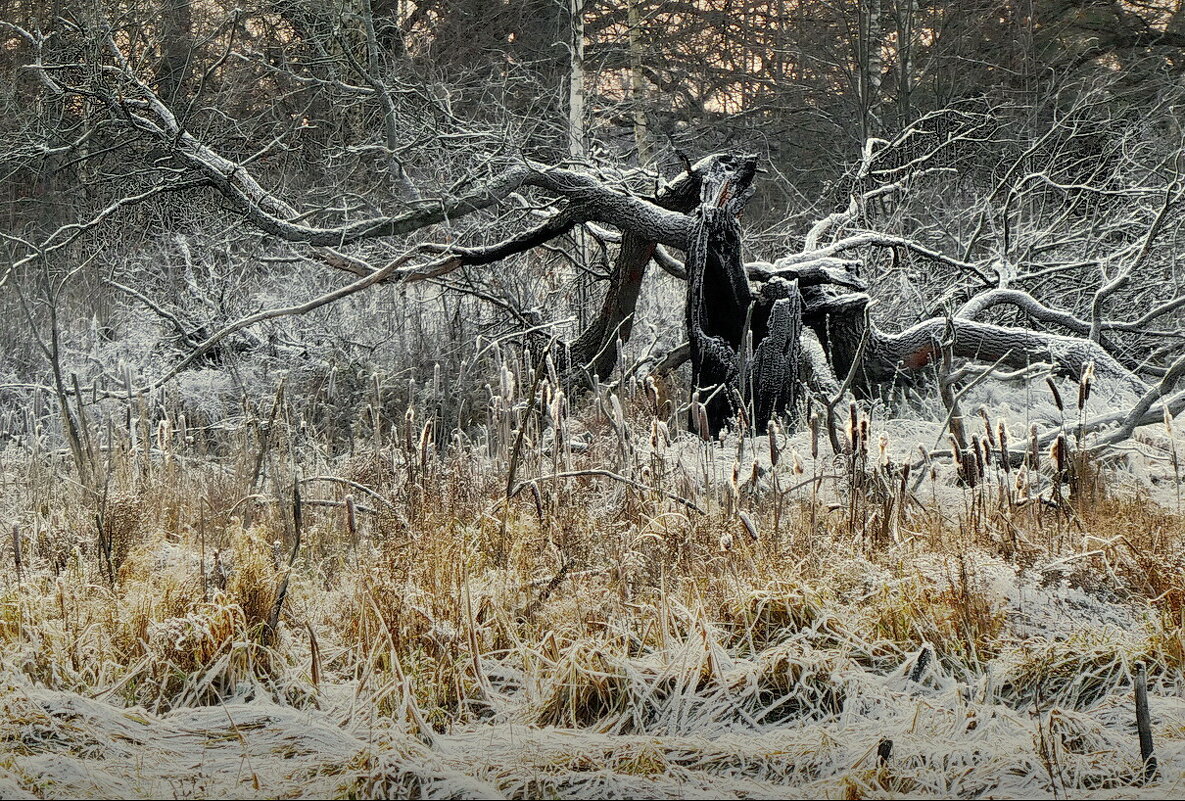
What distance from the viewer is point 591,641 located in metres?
2.64

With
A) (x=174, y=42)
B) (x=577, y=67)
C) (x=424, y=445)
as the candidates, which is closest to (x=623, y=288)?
(x=424, y=445)

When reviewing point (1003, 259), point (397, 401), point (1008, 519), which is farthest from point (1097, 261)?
point (397, 401)

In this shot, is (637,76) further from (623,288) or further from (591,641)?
(591,641)

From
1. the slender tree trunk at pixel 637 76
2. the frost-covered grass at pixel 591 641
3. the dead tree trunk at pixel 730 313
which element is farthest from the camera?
the slender tree trunk at pixel 637 76

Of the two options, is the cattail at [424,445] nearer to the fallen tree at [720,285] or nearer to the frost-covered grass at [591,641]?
the frost-covered grass at [591,641]

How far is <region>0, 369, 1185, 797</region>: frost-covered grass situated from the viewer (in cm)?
215

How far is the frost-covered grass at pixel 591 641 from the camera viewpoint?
7.05 ft

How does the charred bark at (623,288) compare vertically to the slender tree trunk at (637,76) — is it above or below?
below

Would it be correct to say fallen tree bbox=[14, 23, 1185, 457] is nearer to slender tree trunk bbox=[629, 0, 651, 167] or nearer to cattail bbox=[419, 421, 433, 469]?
cattail bbox=[419, 421, 433, 469]

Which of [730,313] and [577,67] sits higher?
[577,67]

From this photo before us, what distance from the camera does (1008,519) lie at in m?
3.26

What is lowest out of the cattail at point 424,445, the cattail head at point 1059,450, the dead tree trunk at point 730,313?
the cattail head at point 1059,450

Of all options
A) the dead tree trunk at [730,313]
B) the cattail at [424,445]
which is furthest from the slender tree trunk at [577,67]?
the cattail at [424,445]

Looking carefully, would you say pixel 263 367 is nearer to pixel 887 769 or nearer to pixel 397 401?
pixel 397 401
